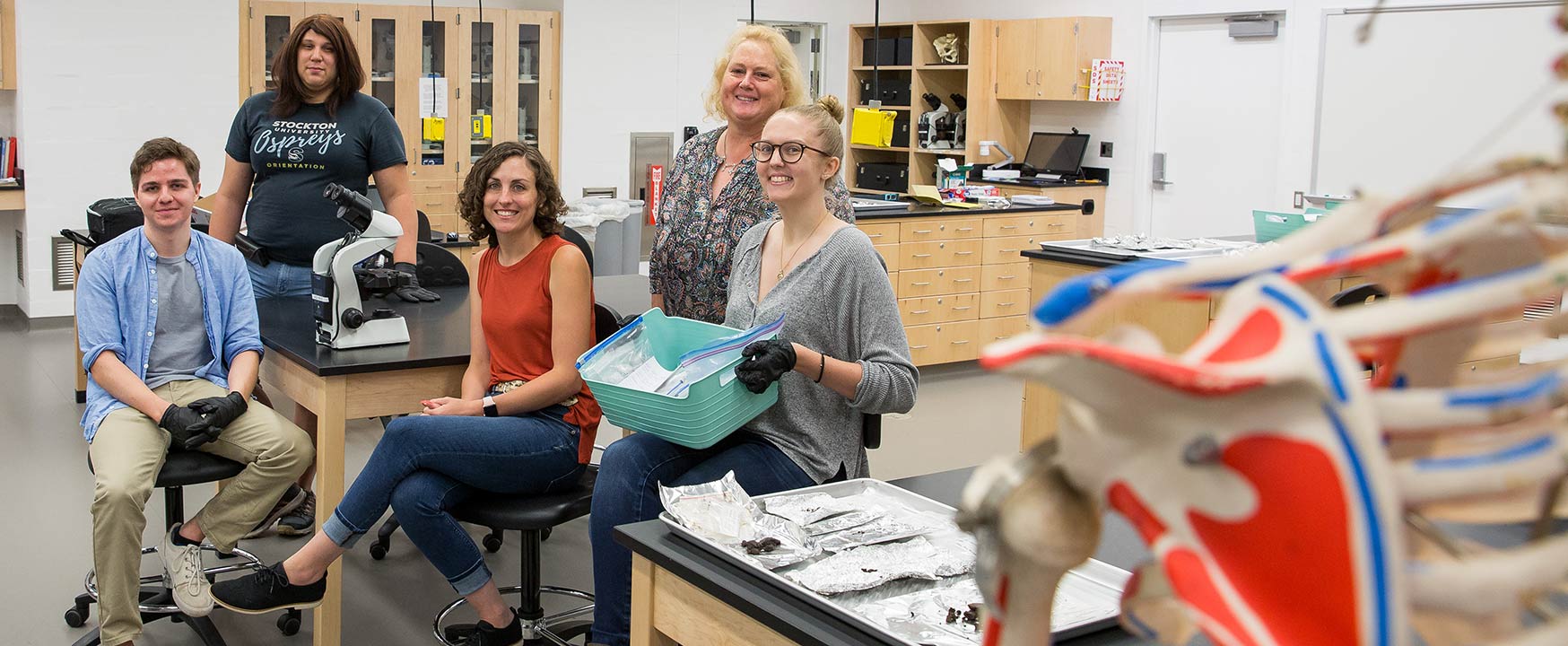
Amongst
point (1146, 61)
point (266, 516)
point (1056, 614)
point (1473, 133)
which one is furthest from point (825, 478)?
point (1146, 61)

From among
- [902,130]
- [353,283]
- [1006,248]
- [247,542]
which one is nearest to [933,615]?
[353,283]

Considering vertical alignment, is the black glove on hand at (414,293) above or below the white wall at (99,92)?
below

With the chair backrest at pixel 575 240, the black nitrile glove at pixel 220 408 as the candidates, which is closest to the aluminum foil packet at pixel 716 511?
the chair backrest at pixel 575 240

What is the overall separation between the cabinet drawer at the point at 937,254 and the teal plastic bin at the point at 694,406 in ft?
12.6

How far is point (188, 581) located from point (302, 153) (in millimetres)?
1193

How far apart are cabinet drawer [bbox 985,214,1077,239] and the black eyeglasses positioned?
4165 millimetres

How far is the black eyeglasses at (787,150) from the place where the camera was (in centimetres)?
239

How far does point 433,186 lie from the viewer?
822 cm

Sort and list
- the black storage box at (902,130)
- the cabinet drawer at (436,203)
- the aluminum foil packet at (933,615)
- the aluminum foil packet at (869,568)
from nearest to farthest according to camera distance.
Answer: the aluminum foil packet at (933,615) → the aluminum foil packet at (869,568) → the cabinet drawer at (436,203) → the black storage box at (902,130)

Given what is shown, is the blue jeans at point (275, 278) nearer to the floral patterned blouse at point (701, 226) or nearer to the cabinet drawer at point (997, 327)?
the floral patterned blouse at point (701, 226)

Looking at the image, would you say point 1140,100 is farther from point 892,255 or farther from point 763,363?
point 763,363

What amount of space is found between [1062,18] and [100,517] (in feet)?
23.1

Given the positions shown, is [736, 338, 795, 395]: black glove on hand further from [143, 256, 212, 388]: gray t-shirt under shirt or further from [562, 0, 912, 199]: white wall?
[562, 0, 912, 199]: white wall

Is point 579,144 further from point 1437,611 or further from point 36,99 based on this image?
point 1437,611
